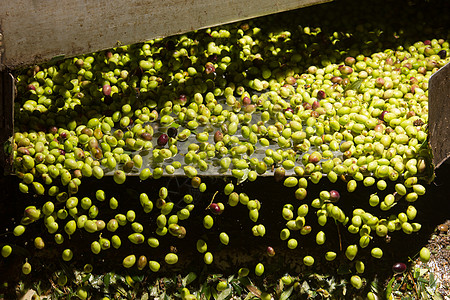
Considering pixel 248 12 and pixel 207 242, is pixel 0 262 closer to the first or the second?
pixel 207 242

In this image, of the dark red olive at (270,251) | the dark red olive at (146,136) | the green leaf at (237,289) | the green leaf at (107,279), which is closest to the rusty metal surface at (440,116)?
the dark red olive at (270,251)

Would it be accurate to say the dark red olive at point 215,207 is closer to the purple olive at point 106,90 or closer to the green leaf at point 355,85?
the purple olive at point 106,90

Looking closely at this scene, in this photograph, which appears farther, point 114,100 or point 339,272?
point 114,100

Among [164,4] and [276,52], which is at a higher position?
[164,4]

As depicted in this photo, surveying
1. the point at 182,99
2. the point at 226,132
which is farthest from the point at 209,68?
the point at 226,132

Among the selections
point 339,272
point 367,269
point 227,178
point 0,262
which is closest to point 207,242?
point 227,178

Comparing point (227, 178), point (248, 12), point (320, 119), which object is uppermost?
point (248, 12)
